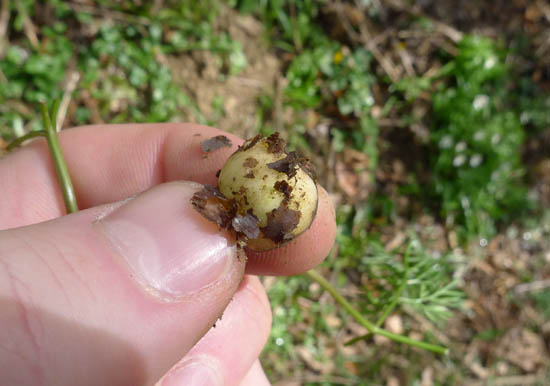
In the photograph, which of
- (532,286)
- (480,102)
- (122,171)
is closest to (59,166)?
(122,171)

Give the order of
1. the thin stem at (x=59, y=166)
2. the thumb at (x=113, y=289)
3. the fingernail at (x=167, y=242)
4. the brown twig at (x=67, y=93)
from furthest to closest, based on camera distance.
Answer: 1. the brown twig at (x=67, y=93)
2. the thin stem at (x=59, y=166)
3. the fingernail at (x=167, y=242)
4. the thumb at (x=113, y=289)

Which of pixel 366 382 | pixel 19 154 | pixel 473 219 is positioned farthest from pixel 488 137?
pixel 19 154

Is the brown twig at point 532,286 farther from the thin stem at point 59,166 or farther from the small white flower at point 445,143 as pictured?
the thin stem at point 59,166

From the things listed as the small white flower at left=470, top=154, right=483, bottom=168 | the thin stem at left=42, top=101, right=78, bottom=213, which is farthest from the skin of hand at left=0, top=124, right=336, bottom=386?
the small white flower at left=470, top=154, right=483, bottom=168

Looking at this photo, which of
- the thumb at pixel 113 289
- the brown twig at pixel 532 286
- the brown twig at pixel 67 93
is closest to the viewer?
the thumb at pixel 113 289

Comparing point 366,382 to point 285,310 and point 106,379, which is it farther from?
point 106,379

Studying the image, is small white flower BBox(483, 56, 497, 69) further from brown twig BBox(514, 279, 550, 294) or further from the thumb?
the thumb

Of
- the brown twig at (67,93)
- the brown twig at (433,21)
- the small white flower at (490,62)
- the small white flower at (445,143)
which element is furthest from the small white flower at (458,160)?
the brown twig at (67,93)
